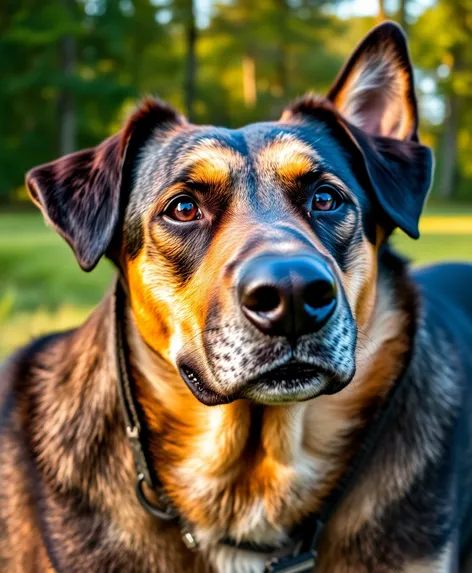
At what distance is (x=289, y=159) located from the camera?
2883 mm

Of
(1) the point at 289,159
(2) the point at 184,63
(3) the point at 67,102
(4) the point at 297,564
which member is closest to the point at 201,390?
(4) the point at 297,564

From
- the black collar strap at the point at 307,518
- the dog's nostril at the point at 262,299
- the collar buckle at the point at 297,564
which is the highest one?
the dog's nostril at the point at 262,299

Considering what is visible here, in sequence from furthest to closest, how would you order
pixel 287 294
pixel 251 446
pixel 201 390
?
pixel 251 446
pixel 201 390
pixel 287 294

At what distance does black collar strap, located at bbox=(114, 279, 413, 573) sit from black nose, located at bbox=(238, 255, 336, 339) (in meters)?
0.90

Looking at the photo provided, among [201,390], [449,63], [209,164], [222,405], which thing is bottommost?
[222,405]

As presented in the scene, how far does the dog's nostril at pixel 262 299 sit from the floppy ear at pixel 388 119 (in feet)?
3.15

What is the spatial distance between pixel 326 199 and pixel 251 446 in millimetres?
1023

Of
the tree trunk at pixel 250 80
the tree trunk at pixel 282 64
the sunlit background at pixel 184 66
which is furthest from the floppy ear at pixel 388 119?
the tree trunk at pixel 250 80

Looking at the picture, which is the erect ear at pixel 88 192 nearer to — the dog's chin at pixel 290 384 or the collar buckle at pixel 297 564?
the dog's chin at pixel 290 384

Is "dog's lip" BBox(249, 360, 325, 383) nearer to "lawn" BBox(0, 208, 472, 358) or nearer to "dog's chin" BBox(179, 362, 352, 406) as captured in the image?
"dog's chin" BBox(179, 362, 352, 406)

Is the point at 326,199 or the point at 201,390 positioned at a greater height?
the point at 326,199

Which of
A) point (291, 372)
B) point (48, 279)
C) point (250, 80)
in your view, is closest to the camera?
point (291, 372)

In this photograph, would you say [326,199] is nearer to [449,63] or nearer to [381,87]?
[381,87]

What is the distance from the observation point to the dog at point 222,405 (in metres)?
2.83
